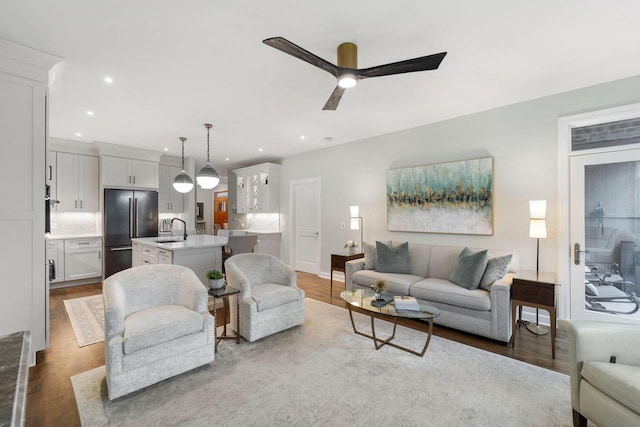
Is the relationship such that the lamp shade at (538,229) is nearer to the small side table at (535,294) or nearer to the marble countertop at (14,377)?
the small side table at (535,294)

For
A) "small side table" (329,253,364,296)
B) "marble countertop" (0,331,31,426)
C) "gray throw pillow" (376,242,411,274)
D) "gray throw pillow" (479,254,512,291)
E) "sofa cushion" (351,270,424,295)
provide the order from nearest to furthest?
"marble countertop" (0,331,31,426)
"gray throw pillow" (479,254,512,291)
"sofa cushion" (351,270,424,295)
"gray throw pillow" (376,242,411,274)
"small side table" (329,253,364,296)

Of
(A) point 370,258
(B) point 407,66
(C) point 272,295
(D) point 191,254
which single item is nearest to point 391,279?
(A) point 370,258

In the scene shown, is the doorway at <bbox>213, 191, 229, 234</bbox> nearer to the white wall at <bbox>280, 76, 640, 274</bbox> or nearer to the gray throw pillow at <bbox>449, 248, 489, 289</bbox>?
the white wall at <bbox>280, 76, 640, 274</bbox>

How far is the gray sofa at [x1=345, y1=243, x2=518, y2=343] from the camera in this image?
2938 millimetres

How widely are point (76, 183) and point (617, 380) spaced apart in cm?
762

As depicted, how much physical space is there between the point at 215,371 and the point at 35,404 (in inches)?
46.6

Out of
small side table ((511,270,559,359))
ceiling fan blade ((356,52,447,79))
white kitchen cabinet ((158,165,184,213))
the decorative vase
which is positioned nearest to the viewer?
ceiling fan blade ((356,52,447,79))

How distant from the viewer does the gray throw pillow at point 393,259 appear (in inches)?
159

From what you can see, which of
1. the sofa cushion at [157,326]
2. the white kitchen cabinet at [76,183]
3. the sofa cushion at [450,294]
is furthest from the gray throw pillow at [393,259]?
the white kitchen cabinet at [76,183]

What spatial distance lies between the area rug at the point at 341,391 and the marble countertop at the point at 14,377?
101 centimetres

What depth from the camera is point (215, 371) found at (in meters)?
2.41

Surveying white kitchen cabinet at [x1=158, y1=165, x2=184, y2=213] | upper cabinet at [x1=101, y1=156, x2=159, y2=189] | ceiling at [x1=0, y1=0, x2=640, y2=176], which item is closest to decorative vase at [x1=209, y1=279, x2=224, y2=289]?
ceiling at [x1=0, y1=0, x2=640, y2=176]

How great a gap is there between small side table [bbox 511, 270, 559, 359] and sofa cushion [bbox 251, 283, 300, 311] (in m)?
2.29

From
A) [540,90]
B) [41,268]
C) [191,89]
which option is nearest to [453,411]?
[540,90]
